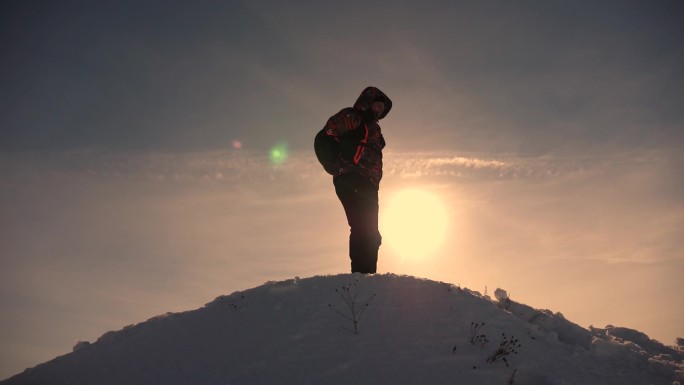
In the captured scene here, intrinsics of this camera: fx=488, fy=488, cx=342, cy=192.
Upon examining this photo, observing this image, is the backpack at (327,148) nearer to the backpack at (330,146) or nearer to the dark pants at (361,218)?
the backpack at (330,146)

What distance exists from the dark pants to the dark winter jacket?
15 cm

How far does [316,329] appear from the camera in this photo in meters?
5.38

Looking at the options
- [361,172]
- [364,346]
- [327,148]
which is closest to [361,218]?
[361,172]

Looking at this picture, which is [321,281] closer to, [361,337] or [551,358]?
[361,337]

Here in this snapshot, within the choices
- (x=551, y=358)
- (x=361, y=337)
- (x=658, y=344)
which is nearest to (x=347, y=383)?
(x=361, y=337)

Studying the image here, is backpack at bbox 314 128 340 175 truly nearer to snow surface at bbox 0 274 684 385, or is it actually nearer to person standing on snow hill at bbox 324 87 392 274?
person standing on snow hill at bbox 324 87 392 274

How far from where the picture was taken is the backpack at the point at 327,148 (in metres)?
7.79

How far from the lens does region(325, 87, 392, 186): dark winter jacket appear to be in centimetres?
762

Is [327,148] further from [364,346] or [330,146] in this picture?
[364,346]

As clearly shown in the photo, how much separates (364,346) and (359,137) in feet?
12.1

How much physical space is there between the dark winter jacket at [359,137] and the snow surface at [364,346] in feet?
6.33

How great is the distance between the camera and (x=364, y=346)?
4.92 meters

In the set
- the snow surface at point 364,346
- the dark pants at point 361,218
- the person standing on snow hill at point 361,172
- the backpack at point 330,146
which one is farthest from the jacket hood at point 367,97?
the snow surface at point 364,346

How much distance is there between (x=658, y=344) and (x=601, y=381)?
2246mm
